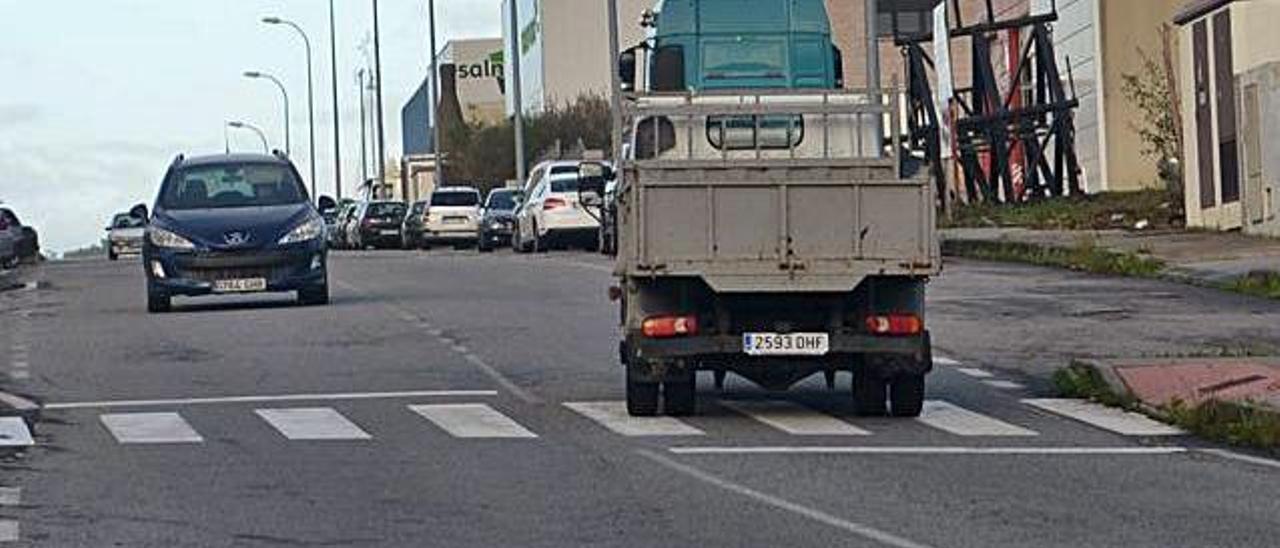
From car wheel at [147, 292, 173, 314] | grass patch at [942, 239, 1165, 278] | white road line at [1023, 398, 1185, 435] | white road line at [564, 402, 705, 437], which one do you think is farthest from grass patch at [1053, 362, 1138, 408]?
grass patch at [942, 239, 1165, 278]

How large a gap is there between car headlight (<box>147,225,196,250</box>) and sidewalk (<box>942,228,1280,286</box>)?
36.8 ft

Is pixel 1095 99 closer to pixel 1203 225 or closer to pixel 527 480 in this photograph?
pixel 1203 225

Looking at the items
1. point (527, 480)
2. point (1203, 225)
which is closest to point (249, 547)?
point (527, 480)

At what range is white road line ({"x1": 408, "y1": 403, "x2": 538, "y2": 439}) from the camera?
17.4 meters

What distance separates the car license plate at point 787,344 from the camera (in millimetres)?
17703

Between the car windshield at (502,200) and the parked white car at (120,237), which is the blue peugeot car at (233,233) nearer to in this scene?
the car windshield at (502,200)

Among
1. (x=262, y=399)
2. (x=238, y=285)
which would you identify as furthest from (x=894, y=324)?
(x=238, y=285)

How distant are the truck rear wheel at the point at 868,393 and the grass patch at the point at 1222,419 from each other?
1792 millimetres

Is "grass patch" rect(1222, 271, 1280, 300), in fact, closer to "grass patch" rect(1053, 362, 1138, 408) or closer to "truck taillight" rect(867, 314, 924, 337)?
"grass patch" rect(1053, 362, 1138, 408)

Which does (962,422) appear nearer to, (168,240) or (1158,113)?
(168,240)

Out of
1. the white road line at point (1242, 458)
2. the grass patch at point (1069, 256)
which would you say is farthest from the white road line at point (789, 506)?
the grass patch at point (1069, 256)

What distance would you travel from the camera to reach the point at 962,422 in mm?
18078

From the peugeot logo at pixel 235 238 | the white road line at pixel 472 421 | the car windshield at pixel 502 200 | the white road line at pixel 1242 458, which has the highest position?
the car windshield at pixel 502 200

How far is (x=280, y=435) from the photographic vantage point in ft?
57.2
